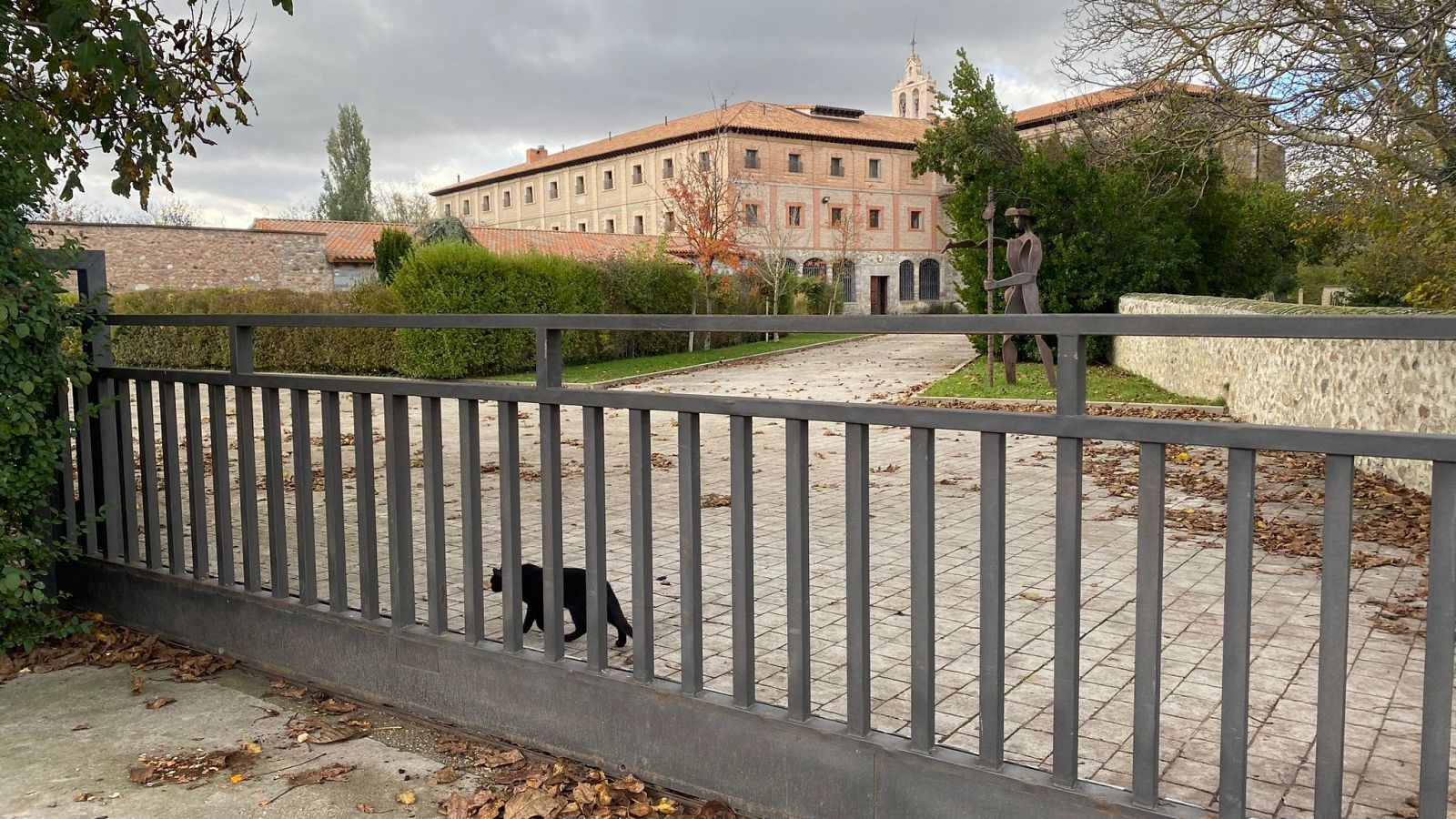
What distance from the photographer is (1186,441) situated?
2211 millimetres

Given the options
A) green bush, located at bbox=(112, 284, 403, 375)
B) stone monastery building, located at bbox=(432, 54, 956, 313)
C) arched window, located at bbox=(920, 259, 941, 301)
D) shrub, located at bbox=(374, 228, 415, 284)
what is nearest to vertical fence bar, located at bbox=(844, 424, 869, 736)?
green bush, located at bbox=(112, 284, 403, 375)

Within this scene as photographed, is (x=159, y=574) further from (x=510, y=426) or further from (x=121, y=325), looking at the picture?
(x=510, y=426)

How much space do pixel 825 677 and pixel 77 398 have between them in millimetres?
3589

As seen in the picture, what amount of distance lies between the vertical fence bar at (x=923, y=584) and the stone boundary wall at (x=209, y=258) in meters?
37.3

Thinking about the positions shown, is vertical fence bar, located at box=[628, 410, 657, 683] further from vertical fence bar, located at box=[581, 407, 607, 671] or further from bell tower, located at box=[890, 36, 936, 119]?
bell tower, located at box=[890, 36, 936, 119]

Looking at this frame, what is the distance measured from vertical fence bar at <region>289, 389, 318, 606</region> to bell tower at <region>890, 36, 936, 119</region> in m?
91.3

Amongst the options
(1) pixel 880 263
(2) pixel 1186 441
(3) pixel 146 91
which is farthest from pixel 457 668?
(1) pixel 880 263

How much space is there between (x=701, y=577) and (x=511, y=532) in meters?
0.69

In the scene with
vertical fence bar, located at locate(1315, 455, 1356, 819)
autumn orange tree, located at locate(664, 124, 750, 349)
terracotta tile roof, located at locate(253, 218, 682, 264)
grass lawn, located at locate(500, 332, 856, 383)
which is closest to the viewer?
vertical fence bar, located at locate(1315, 455, 1356, 819)

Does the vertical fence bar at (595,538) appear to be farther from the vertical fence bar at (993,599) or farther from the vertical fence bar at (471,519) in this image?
the vertical fence bar at (993,599)

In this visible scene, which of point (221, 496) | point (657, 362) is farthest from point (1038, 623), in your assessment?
point (657, 362)

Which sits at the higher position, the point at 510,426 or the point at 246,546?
the point at 510,426

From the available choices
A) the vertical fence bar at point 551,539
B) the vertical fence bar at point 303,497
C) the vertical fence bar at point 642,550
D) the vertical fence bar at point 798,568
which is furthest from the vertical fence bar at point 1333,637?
the vertical fence bar at point 303,497

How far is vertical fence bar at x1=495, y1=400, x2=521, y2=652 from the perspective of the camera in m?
3.45
